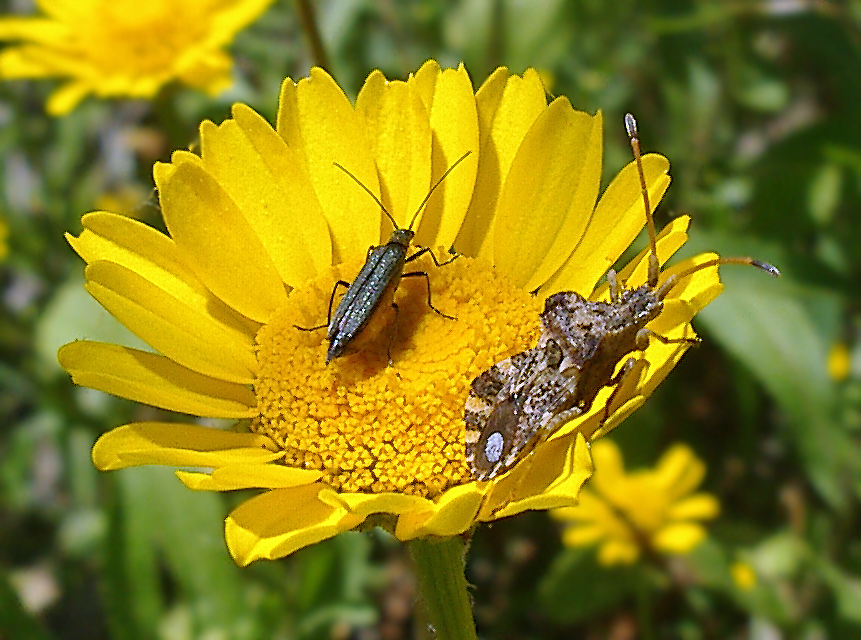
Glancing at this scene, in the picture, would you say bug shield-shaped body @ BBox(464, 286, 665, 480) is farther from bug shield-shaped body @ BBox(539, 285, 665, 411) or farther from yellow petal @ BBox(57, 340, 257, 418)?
yellow petal @ BBox(57, 340, 257, 418)

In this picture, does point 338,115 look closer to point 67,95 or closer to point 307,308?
point 307,308

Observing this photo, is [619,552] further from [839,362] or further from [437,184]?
[437,184]

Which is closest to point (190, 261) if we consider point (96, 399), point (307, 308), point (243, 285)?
point (243, 285)

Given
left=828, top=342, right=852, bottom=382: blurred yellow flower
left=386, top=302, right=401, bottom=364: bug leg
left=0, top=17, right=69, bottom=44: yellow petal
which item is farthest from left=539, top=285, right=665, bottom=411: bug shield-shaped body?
left=0, top=17, right=69, bottom=44: yellow petal

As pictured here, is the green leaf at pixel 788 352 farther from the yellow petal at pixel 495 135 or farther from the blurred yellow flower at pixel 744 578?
the yellow petal at pixel 495 135

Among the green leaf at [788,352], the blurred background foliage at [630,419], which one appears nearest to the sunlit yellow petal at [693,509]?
the blurred background foliage at [630,419]
